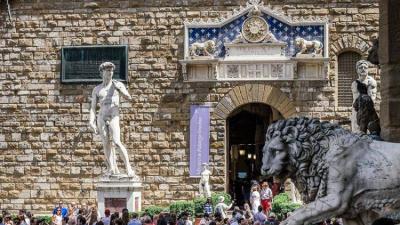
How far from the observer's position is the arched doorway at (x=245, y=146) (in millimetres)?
27391

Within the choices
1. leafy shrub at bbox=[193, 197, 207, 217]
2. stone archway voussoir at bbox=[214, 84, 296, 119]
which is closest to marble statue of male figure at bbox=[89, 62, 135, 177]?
leafy shrub at bbox=[193, 197, 207, 217]

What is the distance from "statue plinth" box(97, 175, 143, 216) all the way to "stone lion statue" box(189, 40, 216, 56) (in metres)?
5.12

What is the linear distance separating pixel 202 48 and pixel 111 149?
5062 millimetres

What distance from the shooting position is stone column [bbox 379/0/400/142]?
6.44 metres

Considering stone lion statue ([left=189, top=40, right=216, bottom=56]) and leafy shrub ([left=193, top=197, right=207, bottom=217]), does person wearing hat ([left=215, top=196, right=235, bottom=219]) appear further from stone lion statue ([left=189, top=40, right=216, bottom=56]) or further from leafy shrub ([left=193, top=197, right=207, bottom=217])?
stone lion statue ([left=189, top=40, right=216, bottom=56])

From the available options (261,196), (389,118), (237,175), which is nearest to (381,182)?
(389,118)

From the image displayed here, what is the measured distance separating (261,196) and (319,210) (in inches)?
591

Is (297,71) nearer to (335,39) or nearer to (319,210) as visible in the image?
A: (335,39)

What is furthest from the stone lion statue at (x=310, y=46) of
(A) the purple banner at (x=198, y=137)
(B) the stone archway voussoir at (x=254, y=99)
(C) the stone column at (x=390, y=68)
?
(C) the stone column at (x=390, y=68)

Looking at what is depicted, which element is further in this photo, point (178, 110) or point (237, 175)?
point (237, 175)

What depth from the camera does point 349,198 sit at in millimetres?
5211

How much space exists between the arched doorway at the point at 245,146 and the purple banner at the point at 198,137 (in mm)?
4625

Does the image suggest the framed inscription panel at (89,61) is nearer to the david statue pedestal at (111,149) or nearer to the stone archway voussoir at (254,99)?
the stone archway voussoir at (254,99)

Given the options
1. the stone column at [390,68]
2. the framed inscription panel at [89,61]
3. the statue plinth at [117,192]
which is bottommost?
the statue plinth at [117,192]
